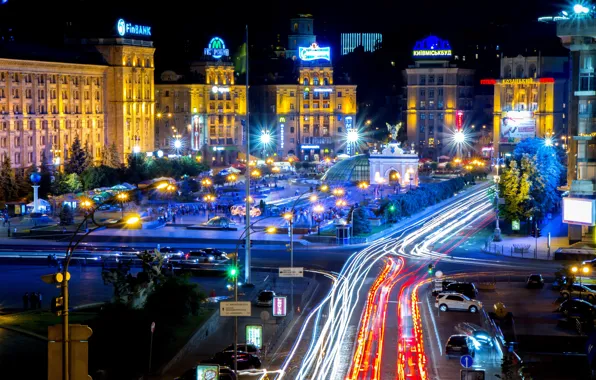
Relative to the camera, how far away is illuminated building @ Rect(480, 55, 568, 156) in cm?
14962

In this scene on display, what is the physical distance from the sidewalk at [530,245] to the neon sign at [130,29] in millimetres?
63674

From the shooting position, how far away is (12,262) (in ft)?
219

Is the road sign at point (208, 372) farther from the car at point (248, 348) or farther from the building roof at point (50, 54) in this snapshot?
the building roof at point (50, 54)

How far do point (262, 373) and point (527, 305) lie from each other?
61.9 ft

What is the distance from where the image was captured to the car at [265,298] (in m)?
51.2

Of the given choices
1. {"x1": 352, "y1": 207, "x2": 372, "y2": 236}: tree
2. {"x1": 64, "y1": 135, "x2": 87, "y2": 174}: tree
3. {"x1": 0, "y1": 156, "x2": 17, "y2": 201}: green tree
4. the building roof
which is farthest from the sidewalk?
the building roof

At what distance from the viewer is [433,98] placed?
551 ft

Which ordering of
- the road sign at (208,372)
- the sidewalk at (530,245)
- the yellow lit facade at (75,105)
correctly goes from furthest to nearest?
the yellow lit facade at (75,105) < the sidewalk at (530,245) < the road sign at (208,372)

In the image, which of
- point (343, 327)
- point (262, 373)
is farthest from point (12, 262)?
point (262, 373)

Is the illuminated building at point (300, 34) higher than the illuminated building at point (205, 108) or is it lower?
higher

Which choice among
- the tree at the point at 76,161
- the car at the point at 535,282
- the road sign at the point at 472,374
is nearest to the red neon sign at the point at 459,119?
the tree at the point at 76,161

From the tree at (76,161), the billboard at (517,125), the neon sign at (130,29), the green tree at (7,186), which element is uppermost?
the neon sign at (130,29)

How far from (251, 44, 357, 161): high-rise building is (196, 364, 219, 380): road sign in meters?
128

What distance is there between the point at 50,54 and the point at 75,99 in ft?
21.5
